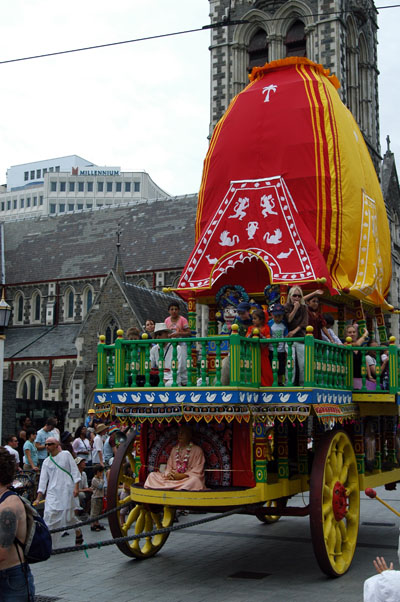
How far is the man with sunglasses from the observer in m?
9.47

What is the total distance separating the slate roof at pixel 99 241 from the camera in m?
40.4

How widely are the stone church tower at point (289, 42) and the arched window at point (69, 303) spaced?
14374 millimetres

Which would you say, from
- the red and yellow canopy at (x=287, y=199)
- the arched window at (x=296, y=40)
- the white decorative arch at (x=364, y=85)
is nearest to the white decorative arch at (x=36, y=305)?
the arched window at (x=296, y=40)

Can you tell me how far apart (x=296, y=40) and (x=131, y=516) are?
Result: 29.3 m

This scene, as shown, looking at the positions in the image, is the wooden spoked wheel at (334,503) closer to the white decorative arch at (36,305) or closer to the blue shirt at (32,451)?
the blue shirt at (32,451)

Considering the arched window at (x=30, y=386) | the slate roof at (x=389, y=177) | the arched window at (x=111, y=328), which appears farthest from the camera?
the arched window at (x=30, y=386)

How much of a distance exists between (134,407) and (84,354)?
2624 cm

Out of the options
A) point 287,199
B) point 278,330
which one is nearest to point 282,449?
point 278,330

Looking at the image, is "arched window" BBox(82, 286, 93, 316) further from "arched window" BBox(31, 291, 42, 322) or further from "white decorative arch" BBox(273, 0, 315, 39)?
"white decorative arch" BBox(273, 0, 315, 39)

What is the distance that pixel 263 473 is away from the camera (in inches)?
290

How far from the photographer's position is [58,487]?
9523 mm

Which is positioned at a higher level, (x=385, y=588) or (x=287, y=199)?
(x=287, y=199)

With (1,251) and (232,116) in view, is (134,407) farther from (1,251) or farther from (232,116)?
(1,251)

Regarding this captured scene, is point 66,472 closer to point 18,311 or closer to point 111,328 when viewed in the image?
point 111,328
